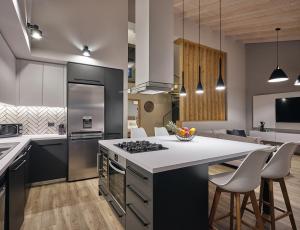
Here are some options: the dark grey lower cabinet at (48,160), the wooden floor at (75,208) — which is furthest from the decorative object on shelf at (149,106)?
the wooden floor at (75,208)

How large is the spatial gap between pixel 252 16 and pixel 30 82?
17.7ft

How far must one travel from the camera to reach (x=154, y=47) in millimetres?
2426

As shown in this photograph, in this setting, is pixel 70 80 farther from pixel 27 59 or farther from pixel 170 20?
pixel 170 20

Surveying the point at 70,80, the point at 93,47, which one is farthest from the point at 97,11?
the point at 70,80

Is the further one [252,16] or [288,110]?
[288,110]

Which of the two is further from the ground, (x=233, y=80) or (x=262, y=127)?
(x=233, y=80)

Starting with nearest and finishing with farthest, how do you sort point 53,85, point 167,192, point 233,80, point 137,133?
point 167,192
point 137,133
point 53,85
point 233,80

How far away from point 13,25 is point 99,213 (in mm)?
2562

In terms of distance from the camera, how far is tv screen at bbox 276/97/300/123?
5645 mm

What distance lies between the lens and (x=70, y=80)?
3.47m

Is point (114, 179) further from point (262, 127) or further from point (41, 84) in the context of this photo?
point (262, 127)

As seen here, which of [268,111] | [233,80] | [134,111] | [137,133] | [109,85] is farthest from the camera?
[134,111]

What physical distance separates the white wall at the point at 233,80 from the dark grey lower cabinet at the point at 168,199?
445 centimetres

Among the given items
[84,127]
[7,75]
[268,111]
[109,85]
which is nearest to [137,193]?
[84,127]
